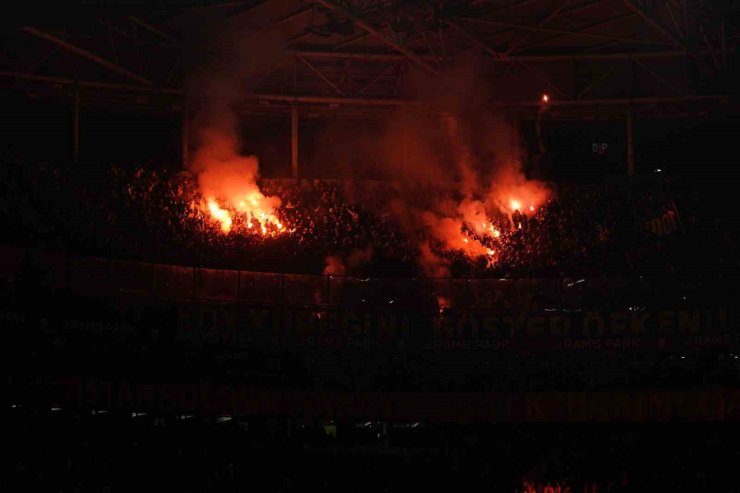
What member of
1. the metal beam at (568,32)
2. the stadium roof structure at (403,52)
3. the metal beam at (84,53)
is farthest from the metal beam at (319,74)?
the metal beam at (568,32)

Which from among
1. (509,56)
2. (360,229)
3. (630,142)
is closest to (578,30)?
(509,56)

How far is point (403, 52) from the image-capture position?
20.3 meters

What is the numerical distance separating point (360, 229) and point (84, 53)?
6.90 metres

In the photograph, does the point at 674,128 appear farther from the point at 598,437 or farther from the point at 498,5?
the point at 598,437

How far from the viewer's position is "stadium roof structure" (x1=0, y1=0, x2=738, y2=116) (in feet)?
64.2

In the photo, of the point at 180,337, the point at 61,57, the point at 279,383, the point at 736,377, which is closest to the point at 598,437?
the point at 736,377

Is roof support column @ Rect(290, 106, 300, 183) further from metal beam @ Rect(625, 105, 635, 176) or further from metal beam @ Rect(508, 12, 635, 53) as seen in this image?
metal beam @ Rect(625, 105, 635, 176)

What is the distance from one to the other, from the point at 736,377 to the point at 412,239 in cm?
805

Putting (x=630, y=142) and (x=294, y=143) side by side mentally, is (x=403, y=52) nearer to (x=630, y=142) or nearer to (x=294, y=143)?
(x=294, y=143)

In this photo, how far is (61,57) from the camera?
850 inches

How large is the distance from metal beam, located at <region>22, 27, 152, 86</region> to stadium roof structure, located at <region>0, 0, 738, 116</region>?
0.03m

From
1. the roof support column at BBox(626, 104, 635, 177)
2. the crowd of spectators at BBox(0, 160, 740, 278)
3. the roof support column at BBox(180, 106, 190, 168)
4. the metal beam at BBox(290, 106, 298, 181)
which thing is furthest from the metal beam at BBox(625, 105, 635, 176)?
the roof support column at BBox(180, 106, 190, 168)

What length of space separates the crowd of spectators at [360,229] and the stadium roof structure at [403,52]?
2.02 m

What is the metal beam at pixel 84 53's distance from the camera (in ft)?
64.5
